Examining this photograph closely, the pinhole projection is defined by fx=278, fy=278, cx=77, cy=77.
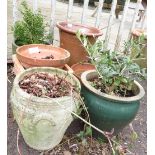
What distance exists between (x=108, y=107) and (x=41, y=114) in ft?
1.83

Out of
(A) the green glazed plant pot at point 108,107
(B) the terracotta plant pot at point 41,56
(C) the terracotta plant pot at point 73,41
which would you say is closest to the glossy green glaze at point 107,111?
(A) the green glazed plant pot at point 108,107

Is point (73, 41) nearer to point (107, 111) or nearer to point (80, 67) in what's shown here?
point (80, 67)

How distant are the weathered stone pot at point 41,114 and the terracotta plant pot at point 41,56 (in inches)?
13.8

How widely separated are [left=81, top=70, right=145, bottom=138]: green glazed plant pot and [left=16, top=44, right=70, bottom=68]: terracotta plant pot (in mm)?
345

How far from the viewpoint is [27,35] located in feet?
10.3

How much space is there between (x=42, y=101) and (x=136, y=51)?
1011 mm

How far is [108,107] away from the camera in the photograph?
217cm

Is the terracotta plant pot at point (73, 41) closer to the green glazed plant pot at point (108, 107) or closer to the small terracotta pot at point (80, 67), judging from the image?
the small terracotta pot at point (80, 67)

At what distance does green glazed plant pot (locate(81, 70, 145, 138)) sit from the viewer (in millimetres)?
2156

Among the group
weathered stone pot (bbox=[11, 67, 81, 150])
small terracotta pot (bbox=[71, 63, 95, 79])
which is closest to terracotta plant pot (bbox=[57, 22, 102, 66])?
small terracotta pot (bbox=[71, 63, 95, 79])

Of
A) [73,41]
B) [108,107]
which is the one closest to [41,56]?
[73,41]

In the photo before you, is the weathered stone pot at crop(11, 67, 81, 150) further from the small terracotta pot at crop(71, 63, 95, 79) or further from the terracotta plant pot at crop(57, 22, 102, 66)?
the terracotta plant pot at crop(57, 22, 102, 66)

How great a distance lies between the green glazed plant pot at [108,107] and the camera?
7.07 ft
